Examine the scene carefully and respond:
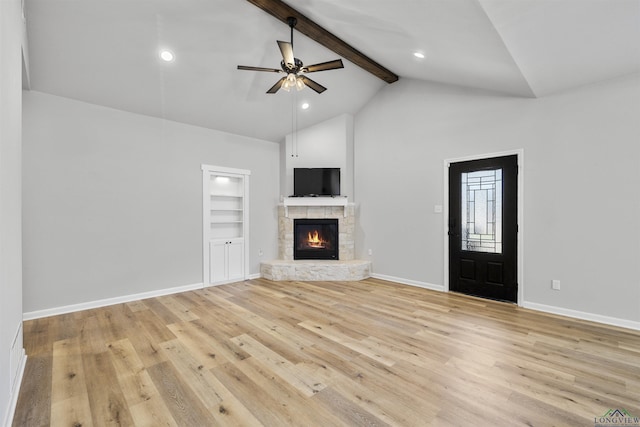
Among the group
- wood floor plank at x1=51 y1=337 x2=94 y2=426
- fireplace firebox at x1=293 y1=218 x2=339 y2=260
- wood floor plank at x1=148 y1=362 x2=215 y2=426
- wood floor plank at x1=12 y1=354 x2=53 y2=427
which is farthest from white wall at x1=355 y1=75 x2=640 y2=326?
wood floor plank at x1=12 y1=354 x2=53 y2=427

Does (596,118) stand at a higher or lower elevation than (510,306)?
higher

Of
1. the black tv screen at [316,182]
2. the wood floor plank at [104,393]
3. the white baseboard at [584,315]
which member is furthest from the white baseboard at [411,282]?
the wood floor plank at [104,393]

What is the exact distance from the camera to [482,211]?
14.1 ft

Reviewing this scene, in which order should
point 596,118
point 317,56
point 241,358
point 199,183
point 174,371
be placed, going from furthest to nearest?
point 199,183 → point 317,56 → point 596,118 → point 241,358 → point 174,371

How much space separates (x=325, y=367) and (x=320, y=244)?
3.64 meters

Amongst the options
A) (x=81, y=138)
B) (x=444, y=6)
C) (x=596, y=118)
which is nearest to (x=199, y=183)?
(x=81, y=138)

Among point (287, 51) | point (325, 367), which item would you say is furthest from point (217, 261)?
point (287, 51)

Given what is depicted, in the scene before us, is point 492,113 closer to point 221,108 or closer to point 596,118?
point 596,118

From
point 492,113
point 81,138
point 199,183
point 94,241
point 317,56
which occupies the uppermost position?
point 317,56

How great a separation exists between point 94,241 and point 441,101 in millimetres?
5668

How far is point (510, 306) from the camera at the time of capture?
12.8 feet

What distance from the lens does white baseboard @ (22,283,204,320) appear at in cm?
358

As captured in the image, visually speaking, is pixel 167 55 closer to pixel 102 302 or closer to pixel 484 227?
pixel 102 302

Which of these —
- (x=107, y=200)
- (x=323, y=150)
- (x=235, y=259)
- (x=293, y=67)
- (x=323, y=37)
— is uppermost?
(x=323, y=37)
